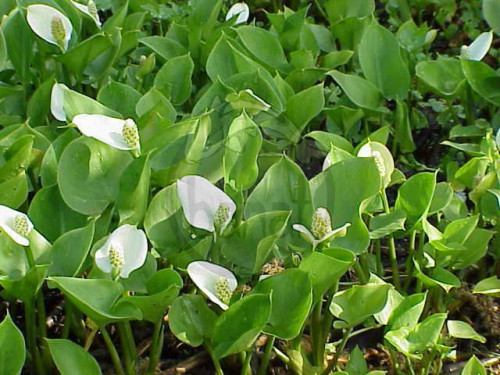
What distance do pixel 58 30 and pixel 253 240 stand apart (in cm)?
58

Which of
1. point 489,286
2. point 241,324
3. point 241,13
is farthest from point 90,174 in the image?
point 241,13

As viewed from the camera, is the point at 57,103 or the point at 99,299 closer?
the point at 99,299

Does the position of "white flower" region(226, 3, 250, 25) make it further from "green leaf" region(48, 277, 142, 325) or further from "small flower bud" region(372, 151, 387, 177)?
"green leaf" region(48, 277, 142, 325)

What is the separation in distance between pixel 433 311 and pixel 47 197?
0.67 m

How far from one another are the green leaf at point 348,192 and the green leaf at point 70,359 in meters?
0.35

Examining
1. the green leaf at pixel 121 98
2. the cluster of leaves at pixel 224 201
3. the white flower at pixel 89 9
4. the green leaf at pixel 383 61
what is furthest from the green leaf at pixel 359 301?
the white flower at pixel 89 9

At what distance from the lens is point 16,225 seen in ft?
3.22

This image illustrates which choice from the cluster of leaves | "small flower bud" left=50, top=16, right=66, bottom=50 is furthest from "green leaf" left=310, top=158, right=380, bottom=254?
"small flower bud" left=50, top=16, right=66, bottom=50

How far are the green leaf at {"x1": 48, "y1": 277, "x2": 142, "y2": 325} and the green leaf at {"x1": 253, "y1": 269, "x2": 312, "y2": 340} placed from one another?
0.55 ft

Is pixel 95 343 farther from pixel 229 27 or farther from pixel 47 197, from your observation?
pixel 229 27

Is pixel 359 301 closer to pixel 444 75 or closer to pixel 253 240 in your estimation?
pixel 253 240

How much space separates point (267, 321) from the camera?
3.19 feet

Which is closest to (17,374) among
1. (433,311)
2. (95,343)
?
(95,343)

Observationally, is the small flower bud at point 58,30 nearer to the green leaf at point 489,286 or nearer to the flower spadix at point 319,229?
the flower spadix at point 319,229
